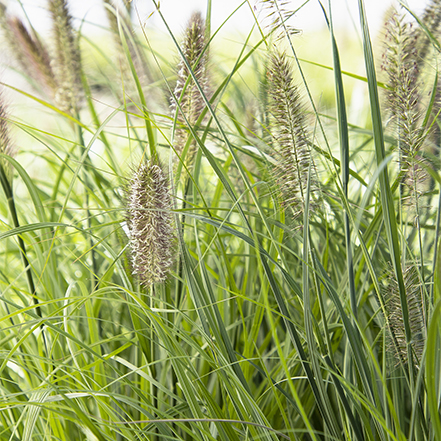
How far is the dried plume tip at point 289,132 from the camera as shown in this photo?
1.52ft

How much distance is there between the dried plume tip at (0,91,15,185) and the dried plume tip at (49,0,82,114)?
0.56 feet

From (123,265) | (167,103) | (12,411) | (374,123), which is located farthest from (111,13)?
(12,411)

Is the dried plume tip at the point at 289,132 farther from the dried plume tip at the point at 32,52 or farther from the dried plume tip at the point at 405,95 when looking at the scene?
the dried plume tip at the point at 32,52

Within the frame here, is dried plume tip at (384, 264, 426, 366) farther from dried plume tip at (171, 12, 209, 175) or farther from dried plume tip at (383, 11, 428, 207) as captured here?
dried plume tip at (171, 12, 209, 175)

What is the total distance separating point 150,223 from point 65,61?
55 centimetres

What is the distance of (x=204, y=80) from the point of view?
567 millimetres

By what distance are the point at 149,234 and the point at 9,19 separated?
0.71 metres

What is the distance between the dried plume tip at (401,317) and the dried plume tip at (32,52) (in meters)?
0.78

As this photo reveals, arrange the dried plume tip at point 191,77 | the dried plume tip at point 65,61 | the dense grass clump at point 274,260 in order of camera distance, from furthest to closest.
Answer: the dried plume tip at point 65,61
the dried plume tip at point 191,77
the dense grass clump at point 274,260

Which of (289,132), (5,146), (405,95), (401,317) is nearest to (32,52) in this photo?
(5,146)

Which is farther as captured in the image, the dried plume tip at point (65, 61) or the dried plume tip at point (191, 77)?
the dried plume tip at point (65, 61)

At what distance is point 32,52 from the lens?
0.84 meters

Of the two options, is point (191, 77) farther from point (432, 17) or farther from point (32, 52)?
point (32, 52)

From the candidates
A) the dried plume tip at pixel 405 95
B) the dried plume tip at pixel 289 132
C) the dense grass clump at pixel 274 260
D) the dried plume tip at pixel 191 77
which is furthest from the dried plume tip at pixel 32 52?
the dried plume tip at pixel 405 95
